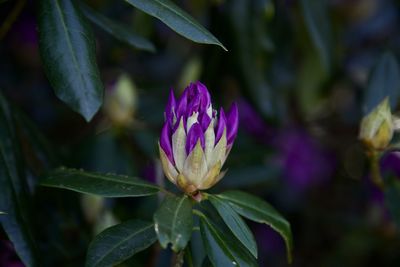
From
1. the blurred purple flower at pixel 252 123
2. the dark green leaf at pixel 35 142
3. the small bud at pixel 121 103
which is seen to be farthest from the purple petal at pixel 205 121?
the blurred purple flower at pixel 252 123

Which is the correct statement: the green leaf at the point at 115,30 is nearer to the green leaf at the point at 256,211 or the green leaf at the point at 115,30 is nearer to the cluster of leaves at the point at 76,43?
the cluster of leaves at the point at 76,43

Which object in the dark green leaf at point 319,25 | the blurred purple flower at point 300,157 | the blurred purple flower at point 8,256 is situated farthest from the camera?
the blurred purple flower at point 300,157

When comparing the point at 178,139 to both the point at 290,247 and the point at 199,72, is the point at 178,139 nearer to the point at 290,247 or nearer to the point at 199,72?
the point at 290,247

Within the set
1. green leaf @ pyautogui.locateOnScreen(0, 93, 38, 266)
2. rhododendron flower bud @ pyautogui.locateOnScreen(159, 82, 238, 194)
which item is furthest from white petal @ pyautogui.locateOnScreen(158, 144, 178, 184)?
green leaf @ pyautogui.locateOnScreen(0, 93, 38, 266)

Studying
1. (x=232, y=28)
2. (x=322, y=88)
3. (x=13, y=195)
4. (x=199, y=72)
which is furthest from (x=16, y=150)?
(x=322, y=88)

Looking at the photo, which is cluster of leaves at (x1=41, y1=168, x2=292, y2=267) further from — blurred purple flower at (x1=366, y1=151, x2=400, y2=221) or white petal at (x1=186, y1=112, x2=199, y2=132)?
blurred purple flower at (x1=366, y1=151, x2=400, y2=221)
